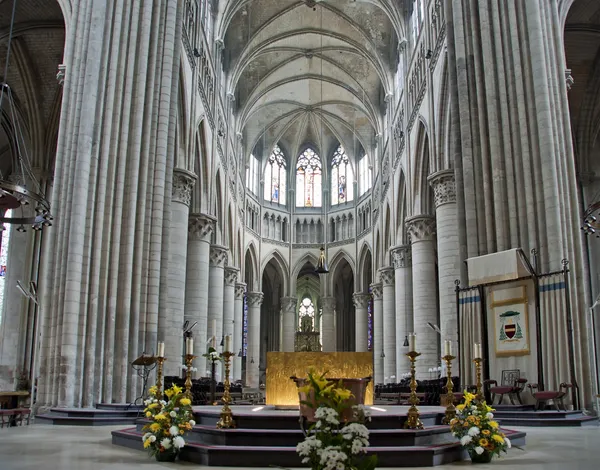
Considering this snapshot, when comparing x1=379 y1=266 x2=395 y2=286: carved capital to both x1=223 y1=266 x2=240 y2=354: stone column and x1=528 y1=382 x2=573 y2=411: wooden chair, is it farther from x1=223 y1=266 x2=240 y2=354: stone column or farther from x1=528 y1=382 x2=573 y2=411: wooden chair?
x1=528 y1=382 x2=573 y2=411: wooden chair

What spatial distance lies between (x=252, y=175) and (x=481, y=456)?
40.2m

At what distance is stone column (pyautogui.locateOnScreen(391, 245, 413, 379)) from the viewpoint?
100ft

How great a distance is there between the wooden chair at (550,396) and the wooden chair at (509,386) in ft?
0.99

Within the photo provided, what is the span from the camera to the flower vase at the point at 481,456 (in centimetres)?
779

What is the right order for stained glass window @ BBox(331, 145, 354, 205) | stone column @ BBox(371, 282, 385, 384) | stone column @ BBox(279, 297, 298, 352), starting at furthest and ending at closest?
stained glass window @ BBox(331, 145, 354, 205), stone column @ BBox(279, 297, 298, 352), stone column @ BBox(371, 282, 385, 384)

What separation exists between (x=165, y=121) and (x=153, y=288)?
469cm

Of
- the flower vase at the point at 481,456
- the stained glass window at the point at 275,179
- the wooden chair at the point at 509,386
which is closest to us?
the flower vase at the point at 481,456

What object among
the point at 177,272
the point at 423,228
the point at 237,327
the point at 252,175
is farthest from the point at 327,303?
the point at 177,272

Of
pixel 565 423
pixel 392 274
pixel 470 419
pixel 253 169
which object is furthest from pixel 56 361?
pixel 253 169

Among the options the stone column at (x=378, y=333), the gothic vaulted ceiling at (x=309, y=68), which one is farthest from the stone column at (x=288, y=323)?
the gothic vaulted ceiling at (x=309, y=68)

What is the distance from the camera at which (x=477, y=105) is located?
57.7ft

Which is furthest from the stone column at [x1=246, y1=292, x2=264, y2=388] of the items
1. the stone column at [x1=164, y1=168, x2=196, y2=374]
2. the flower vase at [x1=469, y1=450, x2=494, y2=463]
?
the flower vase at [x1=469, y1=450, x2=494, y2=463]

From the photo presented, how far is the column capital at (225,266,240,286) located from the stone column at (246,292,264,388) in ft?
26.2

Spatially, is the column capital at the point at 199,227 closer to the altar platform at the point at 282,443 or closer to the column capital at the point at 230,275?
the column capital at the point at 230,275
